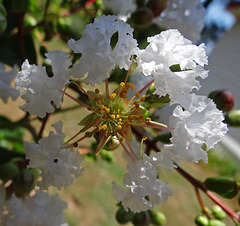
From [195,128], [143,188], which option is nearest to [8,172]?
[143,188]

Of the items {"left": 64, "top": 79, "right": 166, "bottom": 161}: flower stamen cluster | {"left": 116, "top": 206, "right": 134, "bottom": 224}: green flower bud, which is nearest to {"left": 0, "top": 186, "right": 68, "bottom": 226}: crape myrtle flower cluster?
{"left": 116, "top": 206, "right": 134, "bottom": 224}: green flower bud

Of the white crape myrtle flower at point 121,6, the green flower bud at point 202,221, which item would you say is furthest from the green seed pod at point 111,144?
the white crape myrtle flower at point 121,6

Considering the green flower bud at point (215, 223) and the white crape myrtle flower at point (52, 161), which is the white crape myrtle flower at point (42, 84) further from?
the green flower bud at point (215, 223)

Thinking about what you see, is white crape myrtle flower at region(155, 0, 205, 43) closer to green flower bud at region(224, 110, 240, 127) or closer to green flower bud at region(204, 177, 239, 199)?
green flower bud at region(224, 110, 240, 127)

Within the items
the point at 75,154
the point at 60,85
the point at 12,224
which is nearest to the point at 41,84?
the point at 60,85

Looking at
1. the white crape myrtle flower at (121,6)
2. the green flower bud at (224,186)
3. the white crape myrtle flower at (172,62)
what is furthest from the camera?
the white crape myrtle flower at (121,6)

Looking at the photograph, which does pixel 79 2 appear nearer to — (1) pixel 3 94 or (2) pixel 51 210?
(1) pixel 3 94
